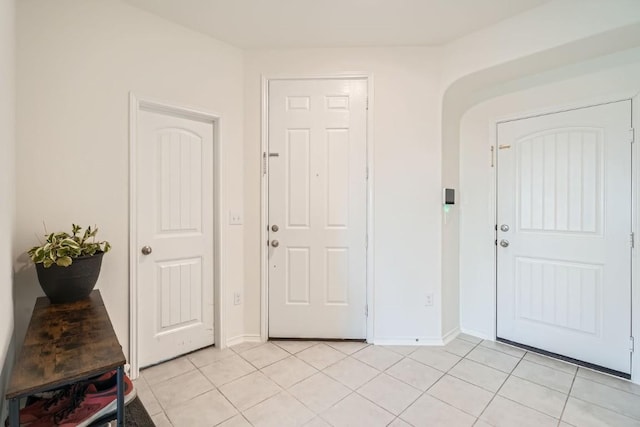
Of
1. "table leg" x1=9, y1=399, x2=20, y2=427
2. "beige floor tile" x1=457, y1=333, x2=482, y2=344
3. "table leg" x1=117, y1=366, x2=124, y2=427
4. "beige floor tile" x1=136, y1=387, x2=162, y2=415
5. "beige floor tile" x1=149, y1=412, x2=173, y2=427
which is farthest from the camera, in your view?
"beige floor tile" x1=457, y1=333, x2=482, y2=344

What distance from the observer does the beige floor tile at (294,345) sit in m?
2.44

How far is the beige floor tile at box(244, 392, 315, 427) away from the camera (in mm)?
1613

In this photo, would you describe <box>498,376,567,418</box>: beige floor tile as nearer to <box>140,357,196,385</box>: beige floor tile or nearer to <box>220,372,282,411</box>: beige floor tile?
<box>220,372,282,411</box>: beige floor tile

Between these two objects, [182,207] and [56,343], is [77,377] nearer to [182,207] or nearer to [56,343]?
[56,343]

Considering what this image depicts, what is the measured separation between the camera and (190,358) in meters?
2.29

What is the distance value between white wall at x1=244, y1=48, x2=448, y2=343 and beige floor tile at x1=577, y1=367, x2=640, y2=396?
991mm

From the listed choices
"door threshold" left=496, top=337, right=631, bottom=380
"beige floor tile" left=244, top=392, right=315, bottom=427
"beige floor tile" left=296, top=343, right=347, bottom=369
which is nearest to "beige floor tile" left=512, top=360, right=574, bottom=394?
"door threshold" left=496, top=337, right=631, bottom=380

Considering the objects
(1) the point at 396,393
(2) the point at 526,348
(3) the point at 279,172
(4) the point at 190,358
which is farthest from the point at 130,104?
(2) the point at 526,348

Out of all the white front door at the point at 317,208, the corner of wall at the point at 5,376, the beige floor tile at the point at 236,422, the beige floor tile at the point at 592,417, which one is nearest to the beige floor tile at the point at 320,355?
the white front door at the point at 317,208

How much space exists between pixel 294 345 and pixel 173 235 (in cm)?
135

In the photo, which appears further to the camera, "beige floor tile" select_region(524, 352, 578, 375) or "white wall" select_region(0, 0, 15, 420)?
"beige floor tile" select_region(524, 352, 578, 375)

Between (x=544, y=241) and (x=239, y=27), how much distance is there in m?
2.97

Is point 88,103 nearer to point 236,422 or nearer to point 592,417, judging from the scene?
point 236,422

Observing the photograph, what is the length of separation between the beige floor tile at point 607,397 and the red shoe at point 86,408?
2.57 m
